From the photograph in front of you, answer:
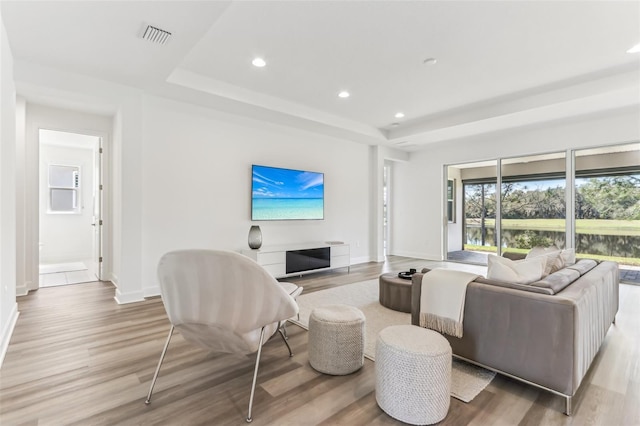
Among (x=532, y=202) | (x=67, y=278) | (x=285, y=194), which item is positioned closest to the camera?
(x=67, y=278)

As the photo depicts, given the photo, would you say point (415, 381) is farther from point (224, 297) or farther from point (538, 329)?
point (224, 297)

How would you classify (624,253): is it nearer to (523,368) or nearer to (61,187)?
(523,368)

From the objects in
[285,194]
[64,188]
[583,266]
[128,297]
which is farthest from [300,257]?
[64,188]

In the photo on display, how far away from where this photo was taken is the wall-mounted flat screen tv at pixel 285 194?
16.0ft

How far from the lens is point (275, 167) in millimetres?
5133

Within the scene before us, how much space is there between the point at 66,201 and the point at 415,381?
8.19 meters

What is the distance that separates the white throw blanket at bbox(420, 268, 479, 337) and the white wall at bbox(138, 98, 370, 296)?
128 inches

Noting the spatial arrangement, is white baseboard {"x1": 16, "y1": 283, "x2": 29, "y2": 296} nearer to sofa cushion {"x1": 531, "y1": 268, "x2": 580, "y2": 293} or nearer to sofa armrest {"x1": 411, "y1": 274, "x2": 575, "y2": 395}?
sofa armrest {"x1": 411, "y1": 274, "x2": 575, "y2": 395}

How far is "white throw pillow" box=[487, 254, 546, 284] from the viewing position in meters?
2.05

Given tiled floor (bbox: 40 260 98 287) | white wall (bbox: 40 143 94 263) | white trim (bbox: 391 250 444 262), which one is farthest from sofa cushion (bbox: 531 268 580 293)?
white wall (bbox: 40 143 94 263)

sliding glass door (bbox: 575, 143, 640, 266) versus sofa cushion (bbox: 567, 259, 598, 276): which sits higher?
sliding glass door (bbox: 575, 143, 640, 266)

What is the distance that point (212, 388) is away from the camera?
6.31ft

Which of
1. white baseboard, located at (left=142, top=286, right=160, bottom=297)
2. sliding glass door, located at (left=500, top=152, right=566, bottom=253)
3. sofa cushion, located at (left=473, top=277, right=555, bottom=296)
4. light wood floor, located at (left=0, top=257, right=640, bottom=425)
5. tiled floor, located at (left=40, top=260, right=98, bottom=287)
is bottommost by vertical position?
light wood floor, located at (left=0, top=257, right=640, bottom=425)

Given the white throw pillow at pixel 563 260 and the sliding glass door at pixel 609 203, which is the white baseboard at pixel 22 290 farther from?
the sliding glass door at pixel 609 203
